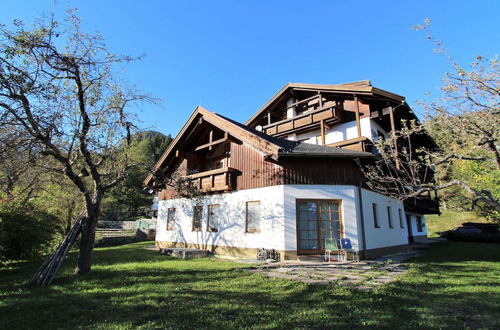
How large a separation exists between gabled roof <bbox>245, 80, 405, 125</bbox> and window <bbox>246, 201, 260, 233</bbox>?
7.54 meters

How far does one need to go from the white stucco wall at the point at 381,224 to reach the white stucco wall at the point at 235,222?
3.83 metres

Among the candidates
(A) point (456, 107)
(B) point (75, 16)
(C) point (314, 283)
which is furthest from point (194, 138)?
(A) point (456, 107)

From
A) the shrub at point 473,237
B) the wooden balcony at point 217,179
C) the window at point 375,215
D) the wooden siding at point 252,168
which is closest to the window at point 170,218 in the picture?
the wooden balcony at point 217,179

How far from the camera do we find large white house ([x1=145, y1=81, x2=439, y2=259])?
10930 millimetres

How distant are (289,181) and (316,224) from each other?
2053 millimetres

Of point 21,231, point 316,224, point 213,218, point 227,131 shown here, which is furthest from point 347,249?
point 21,231

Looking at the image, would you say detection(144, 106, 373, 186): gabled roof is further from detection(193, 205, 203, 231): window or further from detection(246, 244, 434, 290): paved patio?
detection(246, 244, 434, 290): paved patio

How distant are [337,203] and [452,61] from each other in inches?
268

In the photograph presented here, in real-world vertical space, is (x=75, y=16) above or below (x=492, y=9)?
above

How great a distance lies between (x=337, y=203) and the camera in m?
11.2

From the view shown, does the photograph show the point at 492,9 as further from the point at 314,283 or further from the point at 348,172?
the point at 314,283

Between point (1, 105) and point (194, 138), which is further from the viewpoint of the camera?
point (194, 138)

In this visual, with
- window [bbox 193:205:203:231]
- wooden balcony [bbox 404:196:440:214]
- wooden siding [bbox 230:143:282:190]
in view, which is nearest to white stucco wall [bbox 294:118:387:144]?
wooden siding [bbox 230:143:282:190]

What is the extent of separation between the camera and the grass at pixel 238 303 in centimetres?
416
